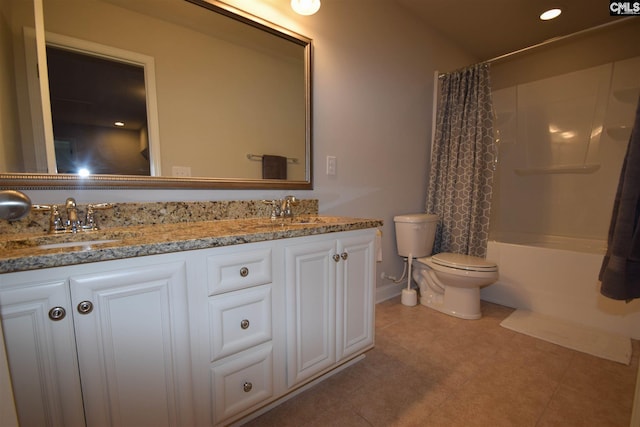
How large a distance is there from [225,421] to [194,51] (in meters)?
1.57

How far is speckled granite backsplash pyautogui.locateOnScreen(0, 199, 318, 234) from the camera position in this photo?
95 centimetres

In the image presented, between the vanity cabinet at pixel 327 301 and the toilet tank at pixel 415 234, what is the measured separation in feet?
2.92

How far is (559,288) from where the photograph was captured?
1.90 metres

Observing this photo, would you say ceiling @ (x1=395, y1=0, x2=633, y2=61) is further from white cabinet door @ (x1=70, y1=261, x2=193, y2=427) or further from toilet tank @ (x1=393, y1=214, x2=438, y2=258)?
white cabinet door @ (x1=70, y1=261, x2=193, y2=427)

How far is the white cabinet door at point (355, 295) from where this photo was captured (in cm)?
123

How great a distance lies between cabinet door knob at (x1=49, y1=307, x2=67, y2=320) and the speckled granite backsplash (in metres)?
0.50

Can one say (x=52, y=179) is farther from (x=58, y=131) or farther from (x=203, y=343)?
(x=203, y=343)

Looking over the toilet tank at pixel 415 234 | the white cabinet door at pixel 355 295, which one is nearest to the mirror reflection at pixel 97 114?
the white cabinet door at pixel 355 295

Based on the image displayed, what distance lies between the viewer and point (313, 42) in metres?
1.66

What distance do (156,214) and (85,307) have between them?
565 mm

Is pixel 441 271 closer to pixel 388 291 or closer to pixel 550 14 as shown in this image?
pixel 388 291

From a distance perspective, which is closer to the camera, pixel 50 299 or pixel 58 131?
pixel 50 299

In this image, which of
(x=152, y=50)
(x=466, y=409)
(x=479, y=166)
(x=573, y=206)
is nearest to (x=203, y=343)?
(x=466, y=409)
